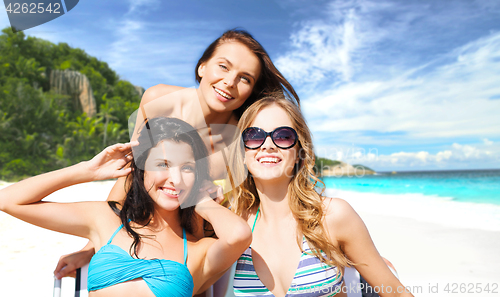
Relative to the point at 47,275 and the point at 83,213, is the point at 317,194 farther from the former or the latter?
the point at 47,275

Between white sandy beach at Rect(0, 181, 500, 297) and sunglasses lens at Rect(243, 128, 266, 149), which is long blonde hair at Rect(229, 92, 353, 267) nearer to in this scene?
sunglasses lens at Rect(243, 128, 266, 149)

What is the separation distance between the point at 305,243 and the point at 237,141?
3.32ft

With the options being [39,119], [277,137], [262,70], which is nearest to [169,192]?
[277,137]

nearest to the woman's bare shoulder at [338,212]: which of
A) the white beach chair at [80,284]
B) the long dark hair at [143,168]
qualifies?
the long dark hair at [143,168]

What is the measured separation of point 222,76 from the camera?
2994 mm

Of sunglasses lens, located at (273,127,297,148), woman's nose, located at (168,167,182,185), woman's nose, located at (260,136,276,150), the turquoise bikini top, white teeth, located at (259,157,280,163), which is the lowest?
the turquoise bikini top

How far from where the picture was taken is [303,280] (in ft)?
6.88

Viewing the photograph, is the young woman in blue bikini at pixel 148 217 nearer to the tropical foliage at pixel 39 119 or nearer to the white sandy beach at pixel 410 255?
the white sandy beach at pixel 410 255

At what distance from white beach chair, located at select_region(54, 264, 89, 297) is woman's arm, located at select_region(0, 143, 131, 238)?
1.39 feet

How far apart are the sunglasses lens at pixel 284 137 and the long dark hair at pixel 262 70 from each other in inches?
26.6

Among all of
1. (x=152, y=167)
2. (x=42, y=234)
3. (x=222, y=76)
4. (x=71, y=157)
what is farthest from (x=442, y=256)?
(x=71, y=157)

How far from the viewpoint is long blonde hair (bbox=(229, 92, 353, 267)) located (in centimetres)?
221

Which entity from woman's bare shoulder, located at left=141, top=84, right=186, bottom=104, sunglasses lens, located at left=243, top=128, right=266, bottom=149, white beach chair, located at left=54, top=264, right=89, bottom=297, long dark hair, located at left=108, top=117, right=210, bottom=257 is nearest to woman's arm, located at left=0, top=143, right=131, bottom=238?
long dark hair, located at left=108, top=117, right=210, bottom=257

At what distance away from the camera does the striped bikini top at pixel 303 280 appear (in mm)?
2076
